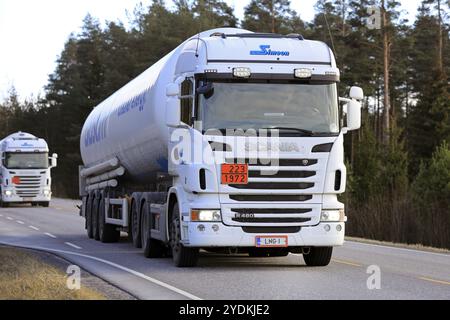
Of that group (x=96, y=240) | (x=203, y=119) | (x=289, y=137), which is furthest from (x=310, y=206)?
(x=96, y=240)

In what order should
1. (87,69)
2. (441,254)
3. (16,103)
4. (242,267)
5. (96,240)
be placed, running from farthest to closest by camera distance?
(16,103)
(87,69)
(96,240)
(441,254)
(242,267)

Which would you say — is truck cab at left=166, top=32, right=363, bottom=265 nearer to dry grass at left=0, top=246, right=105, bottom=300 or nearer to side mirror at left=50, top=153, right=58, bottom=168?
dry grass at left=0, top=246, right=105, bottom=300

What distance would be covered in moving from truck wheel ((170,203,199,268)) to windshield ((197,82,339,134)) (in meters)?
1.68

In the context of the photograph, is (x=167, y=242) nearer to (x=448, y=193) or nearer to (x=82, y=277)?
(x=82, y=277)

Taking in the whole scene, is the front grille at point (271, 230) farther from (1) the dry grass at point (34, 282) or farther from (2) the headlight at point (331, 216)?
(1) the dry grass at point (34, 282)

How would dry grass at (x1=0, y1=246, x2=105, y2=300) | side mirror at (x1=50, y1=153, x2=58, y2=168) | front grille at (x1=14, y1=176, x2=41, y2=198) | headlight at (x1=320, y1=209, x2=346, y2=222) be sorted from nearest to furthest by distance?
dry grass at (x1=0, y1=246, x2=105, y2=300) → headlight at (x1=320, y1=209, x2=346, y2=222) → side mirror at (x1=50, y1=153, x2=58, y2=168) → front grille at (x1=14, y1=176, x2=41, y2=198)

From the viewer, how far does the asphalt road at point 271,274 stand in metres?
11.5

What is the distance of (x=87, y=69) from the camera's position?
94125mm

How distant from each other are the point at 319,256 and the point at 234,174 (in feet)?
7.93

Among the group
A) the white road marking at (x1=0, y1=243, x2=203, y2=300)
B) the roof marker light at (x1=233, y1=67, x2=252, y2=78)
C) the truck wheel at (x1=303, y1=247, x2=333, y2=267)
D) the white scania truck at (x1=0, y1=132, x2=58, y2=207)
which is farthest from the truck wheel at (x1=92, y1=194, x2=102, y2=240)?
the white scania truck at (x1=0, y1=132, x2=58, y2=207)

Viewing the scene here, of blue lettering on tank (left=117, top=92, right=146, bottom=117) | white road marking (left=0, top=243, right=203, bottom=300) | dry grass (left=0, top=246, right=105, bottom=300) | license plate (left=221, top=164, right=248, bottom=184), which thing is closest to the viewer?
dry grass (left=0, top=246, right=105, bottom=300)

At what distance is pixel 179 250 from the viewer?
1465 centimetres

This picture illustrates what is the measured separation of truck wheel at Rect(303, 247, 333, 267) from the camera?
15.0m

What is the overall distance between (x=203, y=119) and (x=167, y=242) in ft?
8.15
